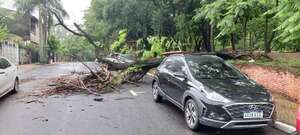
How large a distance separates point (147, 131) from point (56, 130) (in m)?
1.95

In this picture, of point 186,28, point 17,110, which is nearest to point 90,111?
point 17,110

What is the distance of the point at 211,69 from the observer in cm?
973

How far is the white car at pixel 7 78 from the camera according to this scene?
12409 mm

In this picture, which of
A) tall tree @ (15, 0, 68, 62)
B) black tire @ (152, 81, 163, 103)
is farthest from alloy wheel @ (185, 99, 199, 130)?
tall tree @ (15, 0, 68, 62)

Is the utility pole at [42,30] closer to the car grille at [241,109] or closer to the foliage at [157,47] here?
the foliage at [157,47]

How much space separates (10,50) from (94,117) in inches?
1401

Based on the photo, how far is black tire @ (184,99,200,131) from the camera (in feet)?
26.8

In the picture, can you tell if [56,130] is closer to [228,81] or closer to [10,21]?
[228,81]

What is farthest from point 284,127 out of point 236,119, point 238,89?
point 236,119

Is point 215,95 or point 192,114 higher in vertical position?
point 215,95

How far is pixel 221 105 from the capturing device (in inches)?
302

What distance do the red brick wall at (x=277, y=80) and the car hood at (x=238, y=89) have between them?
3421 mm

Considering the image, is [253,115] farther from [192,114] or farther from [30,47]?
[30,47]

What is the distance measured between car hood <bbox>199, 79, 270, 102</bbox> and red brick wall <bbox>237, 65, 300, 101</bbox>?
3421mm
